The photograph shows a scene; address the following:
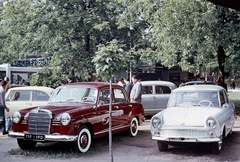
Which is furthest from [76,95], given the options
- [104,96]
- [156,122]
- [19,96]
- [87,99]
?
[19,96]

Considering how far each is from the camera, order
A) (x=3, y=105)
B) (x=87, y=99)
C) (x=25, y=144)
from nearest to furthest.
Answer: (x=25, y=144)
(x=87, y=99)
(x=3, y=105)

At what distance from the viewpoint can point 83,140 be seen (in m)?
8.05

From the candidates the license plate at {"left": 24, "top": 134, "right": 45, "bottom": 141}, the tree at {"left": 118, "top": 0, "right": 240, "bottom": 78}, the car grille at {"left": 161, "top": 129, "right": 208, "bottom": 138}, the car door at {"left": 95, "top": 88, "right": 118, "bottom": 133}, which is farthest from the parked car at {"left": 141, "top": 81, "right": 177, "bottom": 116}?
the license plate at {"left": 24, "top": 134, "right": 45, "bottom": 141}

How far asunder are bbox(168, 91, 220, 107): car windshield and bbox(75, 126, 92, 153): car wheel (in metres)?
2.42

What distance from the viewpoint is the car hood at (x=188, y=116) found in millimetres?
7703

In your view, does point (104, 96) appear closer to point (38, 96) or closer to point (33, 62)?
point (38, 96)

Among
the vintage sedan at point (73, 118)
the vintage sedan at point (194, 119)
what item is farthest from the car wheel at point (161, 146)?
the vintage sedan at point (73, 118)

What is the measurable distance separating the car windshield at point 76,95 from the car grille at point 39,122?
1.11 metres

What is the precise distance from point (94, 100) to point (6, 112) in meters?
3.95

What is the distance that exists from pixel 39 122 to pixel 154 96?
22.8ft

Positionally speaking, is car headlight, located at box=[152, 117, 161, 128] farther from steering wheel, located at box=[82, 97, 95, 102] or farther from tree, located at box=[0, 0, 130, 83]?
tree, located at box=[0, 0, 130, 83]

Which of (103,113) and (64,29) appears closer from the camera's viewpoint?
(103,113)

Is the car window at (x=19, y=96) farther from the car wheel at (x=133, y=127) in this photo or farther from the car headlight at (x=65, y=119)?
the car headlight at (x=65, y=119)

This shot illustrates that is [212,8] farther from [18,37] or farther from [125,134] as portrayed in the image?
[18,37]
